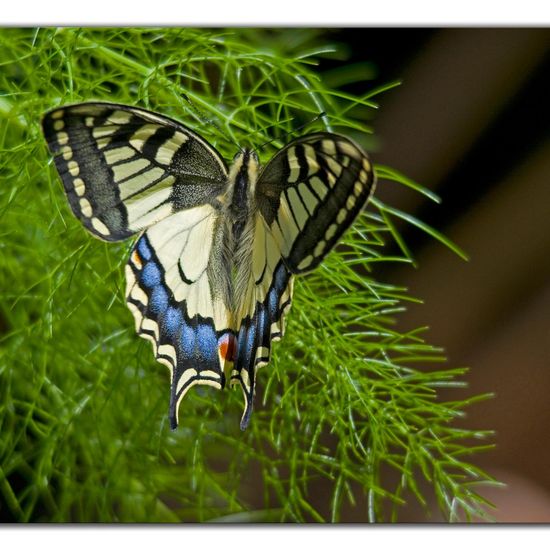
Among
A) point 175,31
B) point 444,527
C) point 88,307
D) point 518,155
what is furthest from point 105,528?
point 518,155

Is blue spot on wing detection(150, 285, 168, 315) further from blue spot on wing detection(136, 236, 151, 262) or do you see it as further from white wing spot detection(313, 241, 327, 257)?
white wing spot detection(313, 241, 327, 257)

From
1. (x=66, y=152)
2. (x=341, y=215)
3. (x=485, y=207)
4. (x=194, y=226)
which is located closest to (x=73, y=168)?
(x=66, y=152)

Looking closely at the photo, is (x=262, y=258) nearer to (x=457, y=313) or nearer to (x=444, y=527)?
(x=444, y=527)

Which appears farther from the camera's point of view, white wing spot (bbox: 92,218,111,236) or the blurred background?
the blurred background

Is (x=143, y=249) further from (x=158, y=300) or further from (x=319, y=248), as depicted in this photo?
(x=319, y=248)

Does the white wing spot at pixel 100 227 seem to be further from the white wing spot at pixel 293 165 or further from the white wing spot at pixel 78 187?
the white wing spot at pixel 293 165

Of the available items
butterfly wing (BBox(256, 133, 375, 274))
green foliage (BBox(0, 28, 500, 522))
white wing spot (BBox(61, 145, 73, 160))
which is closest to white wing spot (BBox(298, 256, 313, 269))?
butterfly wing (BBox(256, 133, 375, 274))
